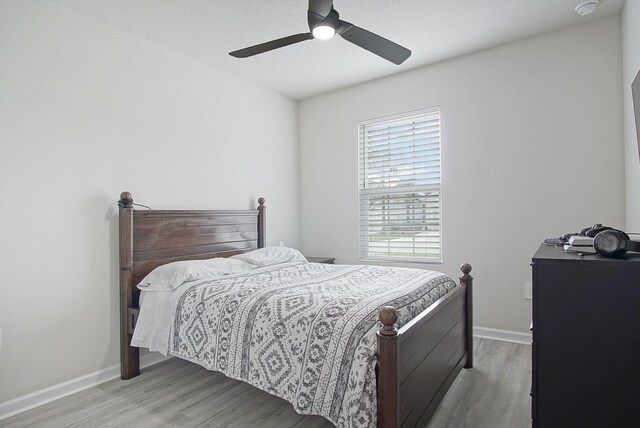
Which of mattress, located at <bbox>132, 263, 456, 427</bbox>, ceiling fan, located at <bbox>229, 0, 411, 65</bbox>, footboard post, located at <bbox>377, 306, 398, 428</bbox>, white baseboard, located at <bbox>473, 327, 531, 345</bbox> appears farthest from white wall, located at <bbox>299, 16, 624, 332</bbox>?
footboard post, located at <bbox>377, 306, 398, 428</bbox>

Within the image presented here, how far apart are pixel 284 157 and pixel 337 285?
2363 mm

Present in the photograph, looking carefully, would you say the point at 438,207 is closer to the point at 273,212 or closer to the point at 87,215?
the point at 273,212

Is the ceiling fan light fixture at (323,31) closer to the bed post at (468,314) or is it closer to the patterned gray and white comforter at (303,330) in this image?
the patterned gray and white comforter at (303,330)

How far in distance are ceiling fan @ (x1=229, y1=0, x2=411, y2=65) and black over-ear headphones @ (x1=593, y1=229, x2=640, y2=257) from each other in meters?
1.53

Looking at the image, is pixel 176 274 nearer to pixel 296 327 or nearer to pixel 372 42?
pixel 296 327

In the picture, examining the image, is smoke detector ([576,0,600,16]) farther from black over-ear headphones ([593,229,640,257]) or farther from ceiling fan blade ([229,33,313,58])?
black over-ear headphones ([593,229,640,257])

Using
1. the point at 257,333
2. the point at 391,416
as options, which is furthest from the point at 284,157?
the point at 391,416

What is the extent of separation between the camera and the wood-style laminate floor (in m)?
2.06

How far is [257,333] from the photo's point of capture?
1.98 metres

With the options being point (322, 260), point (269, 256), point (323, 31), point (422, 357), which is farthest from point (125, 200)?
point (422, 357)

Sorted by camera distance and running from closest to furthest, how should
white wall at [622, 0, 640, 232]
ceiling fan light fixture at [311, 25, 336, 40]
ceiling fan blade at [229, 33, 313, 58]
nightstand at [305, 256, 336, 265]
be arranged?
ceiling fan light fixture at [311, 25, 336, 40] → ceiling fan blade at [229, 33, 313, 58] → white wall at [622, 0, 640, 232] → nightstand at [305, 256, 336, 265]

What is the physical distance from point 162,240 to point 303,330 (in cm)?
168

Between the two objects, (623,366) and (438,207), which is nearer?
(623,366)

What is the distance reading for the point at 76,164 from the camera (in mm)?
2549
